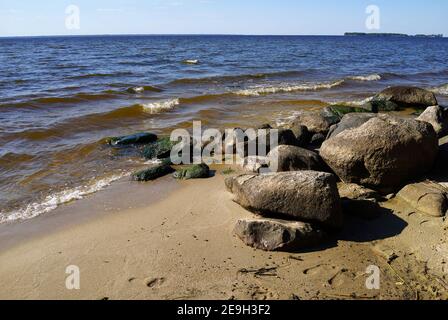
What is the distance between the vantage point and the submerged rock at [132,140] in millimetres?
10266

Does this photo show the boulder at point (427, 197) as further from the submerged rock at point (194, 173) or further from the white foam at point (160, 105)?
the white foam at point (160, 105)

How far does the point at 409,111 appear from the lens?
13289mm

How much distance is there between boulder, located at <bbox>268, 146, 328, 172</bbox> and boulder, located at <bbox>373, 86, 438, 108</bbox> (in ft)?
25.8

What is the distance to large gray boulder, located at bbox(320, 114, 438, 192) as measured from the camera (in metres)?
6.12

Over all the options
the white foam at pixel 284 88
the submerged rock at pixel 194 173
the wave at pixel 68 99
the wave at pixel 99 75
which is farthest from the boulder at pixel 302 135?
the wave at pixel 99 75

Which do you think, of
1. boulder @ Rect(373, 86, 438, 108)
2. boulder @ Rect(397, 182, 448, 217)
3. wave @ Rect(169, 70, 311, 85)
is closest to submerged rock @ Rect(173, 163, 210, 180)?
boulder @ Rect(397, 182, 448, 217)

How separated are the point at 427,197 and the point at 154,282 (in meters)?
3.77

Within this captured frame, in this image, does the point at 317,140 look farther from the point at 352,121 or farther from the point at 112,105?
the point at 112,105

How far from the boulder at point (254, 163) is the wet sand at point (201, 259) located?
51.1 inches

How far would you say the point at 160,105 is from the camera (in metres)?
15.0

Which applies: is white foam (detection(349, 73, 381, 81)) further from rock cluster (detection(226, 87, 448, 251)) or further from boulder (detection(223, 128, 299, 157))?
rock cluster (detection(226, 87, 448, 251))

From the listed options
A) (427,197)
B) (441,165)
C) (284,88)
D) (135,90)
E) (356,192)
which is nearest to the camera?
(427,197)

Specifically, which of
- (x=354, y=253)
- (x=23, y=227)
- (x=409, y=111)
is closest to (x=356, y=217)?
(x=354, y=253)

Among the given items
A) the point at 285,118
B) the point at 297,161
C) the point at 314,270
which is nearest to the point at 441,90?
the point at 285,118
